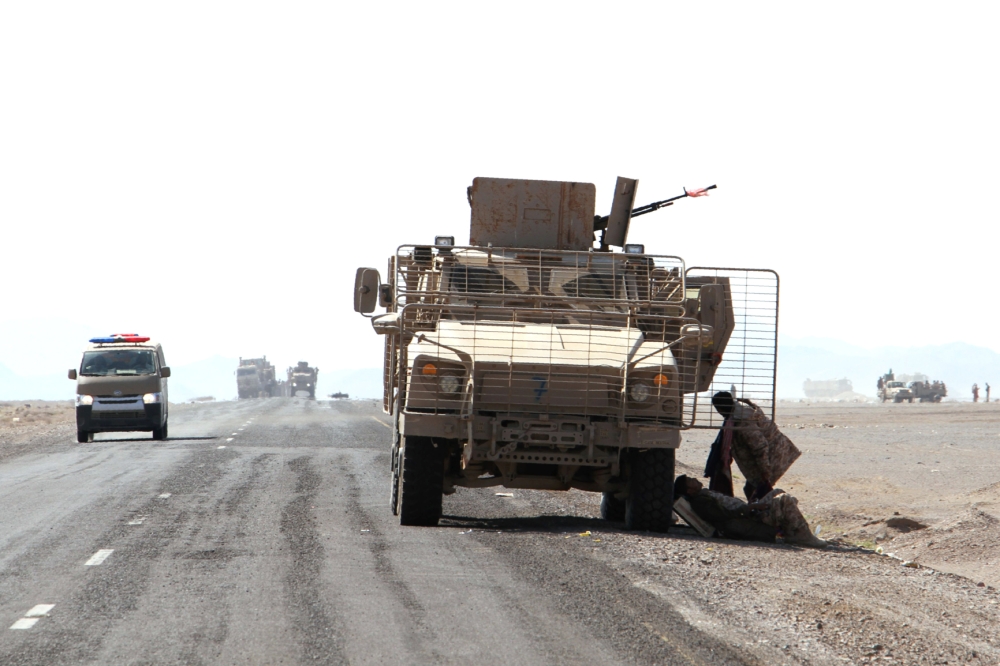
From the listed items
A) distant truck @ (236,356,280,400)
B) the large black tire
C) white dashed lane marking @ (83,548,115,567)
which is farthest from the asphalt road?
distant truck @ (236,356,280,400)

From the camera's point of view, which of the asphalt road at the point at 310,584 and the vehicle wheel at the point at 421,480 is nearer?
the asphalt road at the point at 310,584

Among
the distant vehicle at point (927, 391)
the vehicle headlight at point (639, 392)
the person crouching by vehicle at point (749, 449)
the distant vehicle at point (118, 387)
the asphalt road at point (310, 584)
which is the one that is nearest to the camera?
the asphalt road at point (310, 584)

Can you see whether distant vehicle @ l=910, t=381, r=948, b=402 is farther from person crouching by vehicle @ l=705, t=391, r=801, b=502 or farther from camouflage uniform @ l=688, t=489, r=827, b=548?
camouflage uniform @ l=688, t=489, r=827, b=548

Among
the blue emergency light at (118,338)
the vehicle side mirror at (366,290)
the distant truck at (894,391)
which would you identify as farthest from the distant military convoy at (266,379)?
the vehicle side mirror at (366,290)

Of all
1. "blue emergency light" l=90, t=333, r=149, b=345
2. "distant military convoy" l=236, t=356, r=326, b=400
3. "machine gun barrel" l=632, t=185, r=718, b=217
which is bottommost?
"distant military convoy" l=236, t=356, r=326, b=400

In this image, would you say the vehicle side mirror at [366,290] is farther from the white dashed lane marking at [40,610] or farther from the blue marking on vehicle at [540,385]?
the white dashed lane marking at [40,610]

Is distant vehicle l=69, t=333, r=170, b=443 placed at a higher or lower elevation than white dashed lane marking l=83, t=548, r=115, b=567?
higher

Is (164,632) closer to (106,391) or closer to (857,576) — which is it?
(857,576)

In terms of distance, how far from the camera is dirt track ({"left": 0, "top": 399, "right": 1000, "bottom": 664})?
6.09 m

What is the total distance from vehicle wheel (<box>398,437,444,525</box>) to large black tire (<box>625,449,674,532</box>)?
1751 millimetres

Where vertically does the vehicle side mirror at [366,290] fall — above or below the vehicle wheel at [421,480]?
above

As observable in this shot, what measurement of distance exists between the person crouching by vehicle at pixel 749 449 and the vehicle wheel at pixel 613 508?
3.26 feet

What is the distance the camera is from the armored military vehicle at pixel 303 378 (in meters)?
90.9

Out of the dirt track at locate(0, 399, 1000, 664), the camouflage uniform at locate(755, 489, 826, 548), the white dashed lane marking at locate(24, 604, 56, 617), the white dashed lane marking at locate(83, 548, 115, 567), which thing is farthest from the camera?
the camouflage uniform at locate(755, 489, 826, 548)
